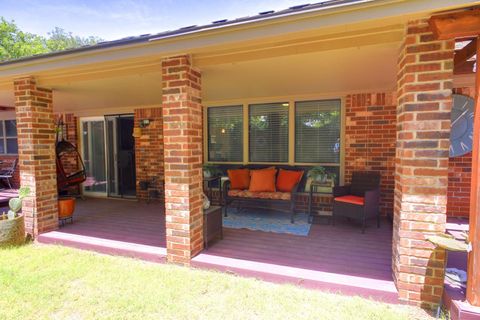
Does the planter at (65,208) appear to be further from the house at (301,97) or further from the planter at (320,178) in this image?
the planter at (320,178)

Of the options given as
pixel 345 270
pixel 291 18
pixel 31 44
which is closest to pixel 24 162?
pixel 291 18

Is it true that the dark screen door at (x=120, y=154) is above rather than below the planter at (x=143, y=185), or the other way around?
above

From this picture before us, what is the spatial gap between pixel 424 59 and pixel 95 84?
163 inches

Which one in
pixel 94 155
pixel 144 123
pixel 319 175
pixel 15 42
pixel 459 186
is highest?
pixel 15 42

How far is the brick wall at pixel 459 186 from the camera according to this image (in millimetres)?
4195

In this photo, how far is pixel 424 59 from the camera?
2.02m

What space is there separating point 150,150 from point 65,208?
93.2 inches

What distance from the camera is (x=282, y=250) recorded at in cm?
321

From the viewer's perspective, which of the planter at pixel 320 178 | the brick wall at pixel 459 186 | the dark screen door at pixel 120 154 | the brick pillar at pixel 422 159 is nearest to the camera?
the brick pillar at pixel 422 159

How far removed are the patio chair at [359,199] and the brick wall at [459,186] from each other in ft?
3.93

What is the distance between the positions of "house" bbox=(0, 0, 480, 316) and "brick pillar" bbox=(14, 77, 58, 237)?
16 millimetres

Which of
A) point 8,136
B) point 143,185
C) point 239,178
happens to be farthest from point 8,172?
point 239,178

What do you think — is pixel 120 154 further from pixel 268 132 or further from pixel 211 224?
pixel 211 224

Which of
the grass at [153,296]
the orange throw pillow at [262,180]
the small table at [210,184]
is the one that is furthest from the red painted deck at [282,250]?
the small table at [210,184]
